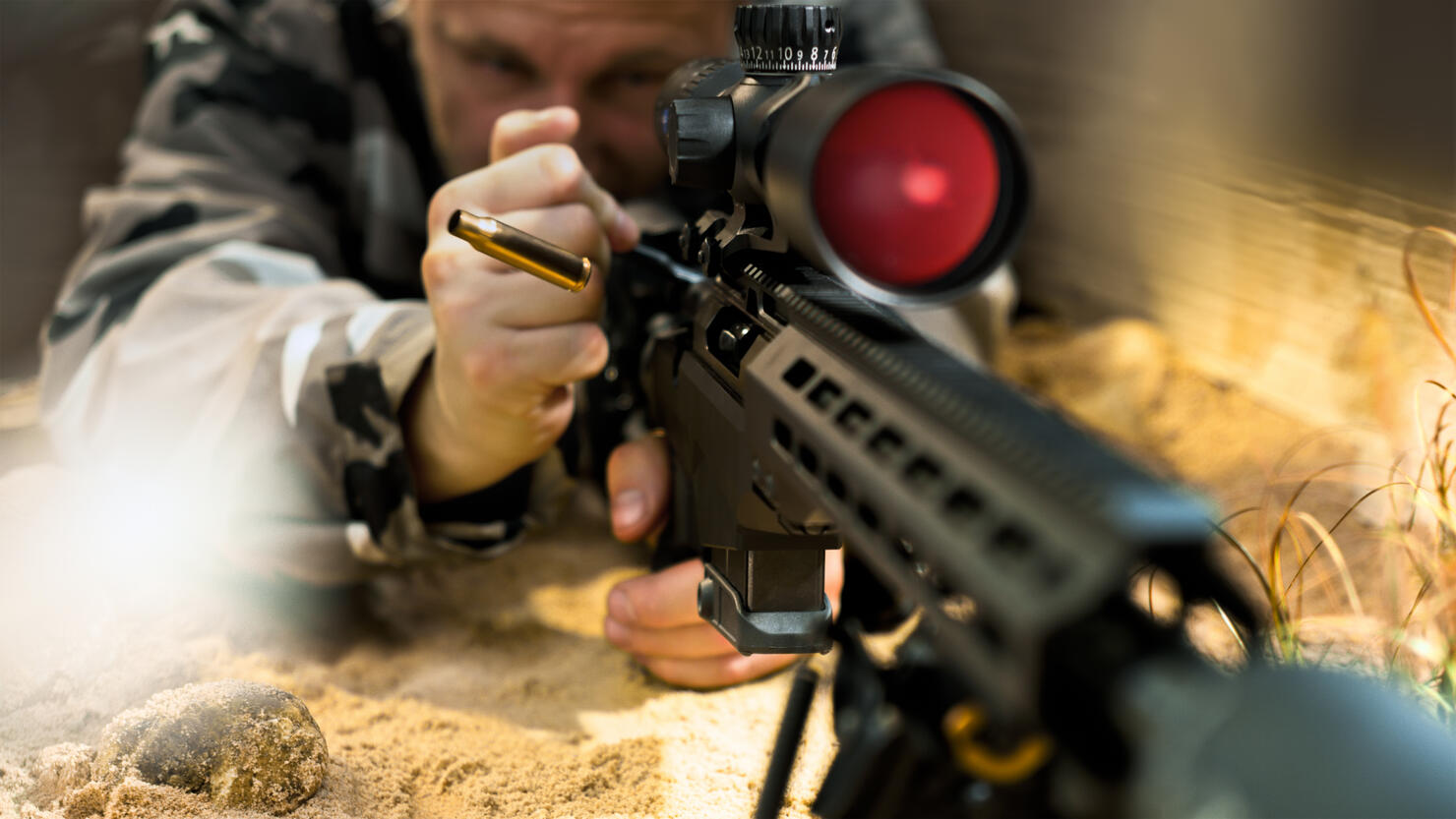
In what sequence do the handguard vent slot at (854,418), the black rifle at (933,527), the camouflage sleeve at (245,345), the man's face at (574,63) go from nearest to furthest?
the black rifle at (933,527) → the handguard vent slot at (854,418) → the camouflage sleeve at (245,345) → the man's face at (574,63)

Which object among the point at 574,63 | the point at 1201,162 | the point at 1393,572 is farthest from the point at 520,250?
the point at 1201,162

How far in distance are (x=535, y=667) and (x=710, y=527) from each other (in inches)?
12.4

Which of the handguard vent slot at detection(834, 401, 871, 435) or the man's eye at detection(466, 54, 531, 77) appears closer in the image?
the handguard vent slot at detection(834, 401, 871, 435)

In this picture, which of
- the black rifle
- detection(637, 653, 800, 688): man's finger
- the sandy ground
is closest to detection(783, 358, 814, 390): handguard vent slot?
the black rifle

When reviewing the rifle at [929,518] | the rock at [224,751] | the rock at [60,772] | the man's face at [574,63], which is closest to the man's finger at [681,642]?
the rifle at [929,518]

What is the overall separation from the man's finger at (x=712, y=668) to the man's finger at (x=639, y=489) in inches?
3.0

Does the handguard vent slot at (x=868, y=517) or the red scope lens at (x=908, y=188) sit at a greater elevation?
the red scope lens at (x=908, y=188)

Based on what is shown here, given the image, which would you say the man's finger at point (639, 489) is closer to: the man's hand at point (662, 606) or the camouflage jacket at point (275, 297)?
the man's hand at point (662, 606)

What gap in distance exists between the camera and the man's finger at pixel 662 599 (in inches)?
34.7

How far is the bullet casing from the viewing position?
2.08 ft

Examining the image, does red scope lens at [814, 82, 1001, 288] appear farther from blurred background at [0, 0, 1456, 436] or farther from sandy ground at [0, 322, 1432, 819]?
blurred background at [0, 0, 1456, 436]

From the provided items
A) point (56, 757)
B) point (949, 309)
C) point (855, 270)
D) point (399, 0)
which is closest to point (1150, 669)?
point (855, 270)

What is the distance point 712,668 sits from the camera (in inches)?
35.3

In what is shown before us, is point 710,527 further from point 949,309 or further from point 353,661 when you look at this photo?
point 949,309
